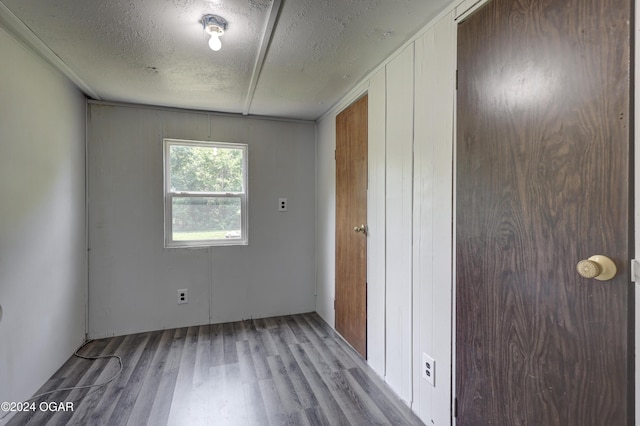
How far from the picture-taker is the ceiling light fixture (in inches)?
58.2

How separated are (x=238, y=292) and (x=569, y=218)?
278cm

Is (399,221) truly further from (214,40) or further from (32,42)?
(32,42)

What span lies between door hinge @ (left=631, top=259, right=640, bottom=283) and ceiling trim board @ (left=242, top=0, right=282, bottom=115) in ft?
5.27

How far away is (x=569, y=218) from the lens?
0.94 meters

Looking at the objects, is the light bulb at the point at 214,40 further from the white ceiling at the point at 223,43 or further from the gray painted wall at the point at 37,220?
the gray painted wall at the point at 37,220

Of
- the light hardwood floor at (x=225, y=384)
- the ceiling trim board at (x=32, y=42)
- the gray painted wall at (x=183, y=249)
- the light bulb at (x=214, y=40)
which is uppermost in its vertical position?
the ceiling trim board at (x=32, y=42)

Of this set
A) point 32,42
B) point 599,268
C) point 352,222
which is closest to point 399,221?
point 352,222

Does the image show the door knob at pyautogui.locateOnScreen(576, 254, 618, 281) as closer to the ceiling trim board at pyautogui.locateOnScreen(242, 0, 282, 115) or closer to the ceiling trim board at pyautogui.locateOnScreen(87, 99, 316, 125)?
the ceiling trim board at pyautogui.locateOnScreen(242, 0, 282, 115)

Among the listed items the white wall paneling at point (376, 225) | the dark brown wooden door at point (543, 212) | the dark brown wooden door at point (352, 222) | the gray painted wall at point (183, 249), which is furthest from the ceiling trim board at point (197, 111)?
the dark brown wooden door at point (543, 212)

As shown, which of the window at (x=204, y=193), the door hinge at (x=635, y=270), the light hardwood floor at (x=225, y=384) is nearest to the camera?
the door hinge at (x=635, y=270)

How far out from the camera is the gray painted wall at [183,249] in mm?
2668

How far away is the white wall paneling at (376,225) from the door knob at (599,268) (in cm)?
117

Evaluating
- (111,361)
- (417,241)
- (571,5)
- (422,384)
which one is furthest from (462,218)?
(111,361)

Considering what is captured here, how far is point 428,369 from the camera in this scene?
158 cm
